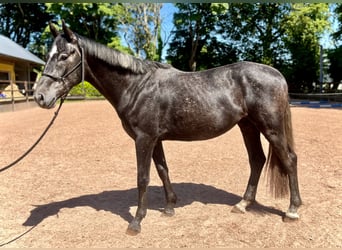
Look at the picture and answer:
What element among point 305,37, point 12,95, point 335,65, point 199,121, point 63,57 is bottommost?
point 12,95

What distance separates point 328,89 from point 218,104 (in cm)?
2699

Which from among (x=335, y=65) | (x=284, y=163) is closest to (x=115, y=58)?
(x=284, y=163)

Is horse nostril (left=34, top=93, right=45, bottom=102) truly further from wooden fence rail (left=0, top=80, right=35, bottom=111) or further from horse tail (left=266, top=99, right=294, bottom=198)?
wooden fence rail (left=0, top=80, right=35, bottom=111)

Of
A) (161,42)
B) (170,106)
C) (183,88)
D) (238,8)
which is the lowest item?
(170,106)

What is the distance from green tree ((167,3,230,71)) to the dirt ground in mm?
24387

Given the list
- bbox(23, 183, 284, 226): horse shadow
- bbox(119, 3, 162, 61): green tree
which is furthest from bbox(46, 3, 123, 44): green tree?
bbox(23, 183, 284, 226): horse shadow

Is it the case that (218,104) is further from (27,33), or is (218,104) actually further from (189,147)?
(27,33)

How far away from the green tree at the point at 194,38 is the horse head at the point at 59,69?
27.4m

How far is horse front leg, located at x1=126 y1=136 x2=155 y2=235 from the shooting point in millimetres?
3176

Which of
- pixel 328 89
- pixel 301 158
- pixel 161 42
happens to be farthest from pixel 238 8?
pixel 301 158

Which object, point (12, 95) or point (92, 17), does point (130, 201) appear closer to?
point (12, 95)

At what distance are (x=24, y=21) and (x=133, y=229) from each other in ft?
133

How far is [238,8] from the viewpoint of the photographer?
29234 millimetres

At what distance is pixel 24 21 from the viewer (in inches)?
1443
